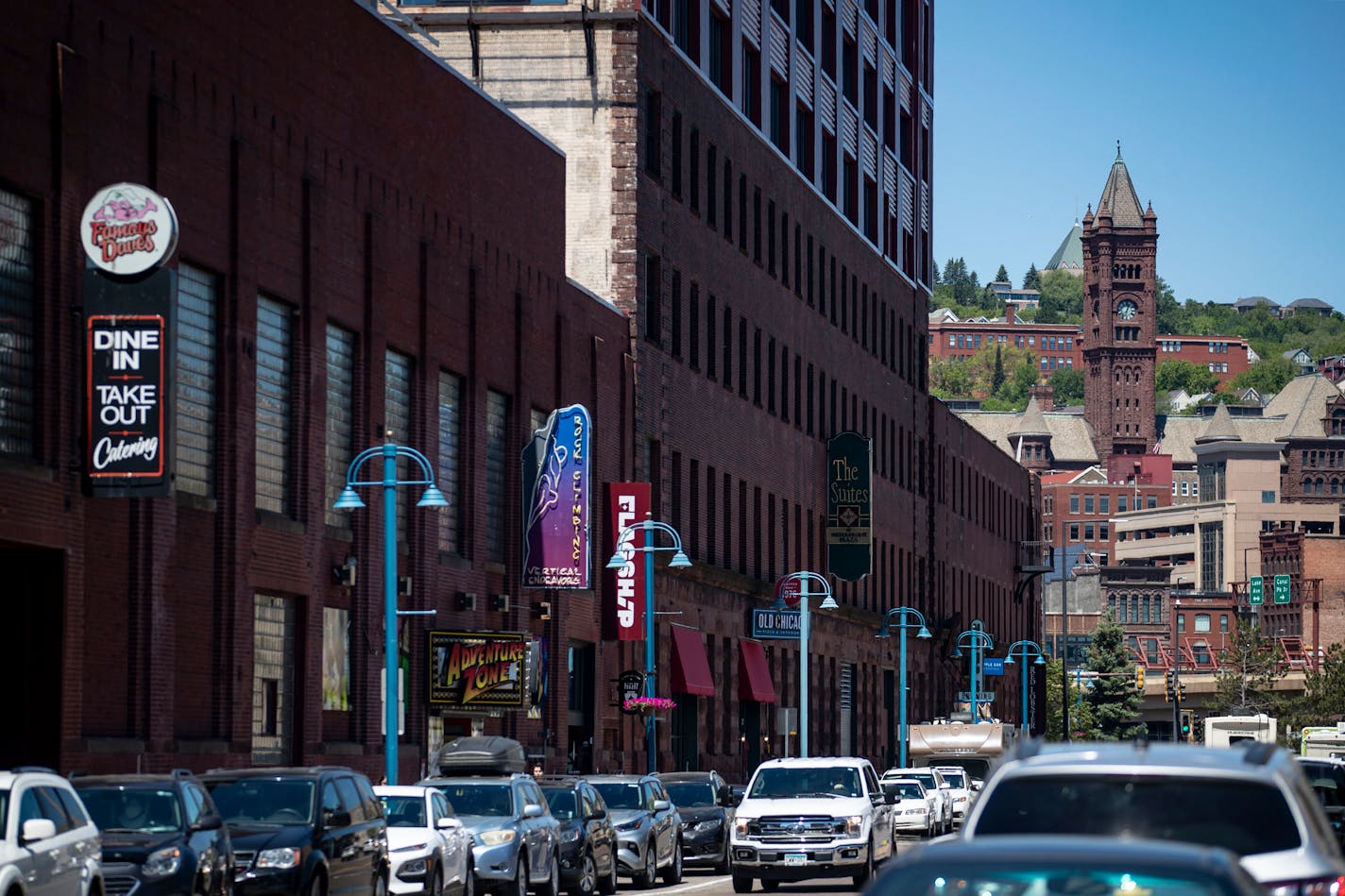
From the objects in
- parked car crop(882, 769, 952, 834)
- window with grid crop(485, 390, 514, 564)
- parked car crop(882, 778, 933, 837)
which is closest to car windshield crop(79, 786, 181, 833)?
window with grid crop(485, 390, 514, 564)

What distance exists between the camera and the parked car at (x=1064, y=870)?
8734mm

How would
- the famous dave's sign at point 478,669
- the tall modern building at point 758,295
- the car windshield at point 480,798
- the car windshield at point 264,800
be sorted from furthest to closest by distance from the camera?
the tall modern building at point 758,295 → the famous dave's sign at point 478,669 → the car windshield at point 480,798 → the car windshield at point 264,800

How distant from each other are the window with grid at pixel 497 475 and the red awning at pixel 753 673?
1972 cm

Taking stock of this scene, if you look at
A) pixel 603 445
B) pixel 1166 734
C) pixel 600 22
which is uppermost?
pixel 600 22

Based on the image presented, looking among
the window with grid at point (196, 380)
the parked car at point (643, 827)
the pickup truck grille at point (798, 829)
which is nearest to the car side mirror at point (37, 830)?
the window with grid at point (196, 380)

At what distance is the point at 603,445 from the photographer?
5375cm

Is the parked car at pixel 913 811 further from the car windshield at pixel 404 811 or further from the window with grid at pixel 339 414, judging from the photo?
the car windshield at pixel 404 811

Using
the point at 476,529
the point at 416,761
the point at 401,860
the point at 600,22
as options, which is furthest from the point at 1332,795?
the point at 600,22

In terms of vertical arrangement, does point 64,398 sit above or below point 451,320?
below

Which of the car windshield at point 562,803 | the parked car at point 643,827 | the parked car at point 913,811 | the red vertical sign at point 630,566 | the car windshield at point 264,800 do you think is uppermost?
the red vertical sign at point 630,566

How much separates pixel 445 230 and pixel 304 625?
32.7 ft

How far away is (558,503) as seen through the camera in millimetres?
47500

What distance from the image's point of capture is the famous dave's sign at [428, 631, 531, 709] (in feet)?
138

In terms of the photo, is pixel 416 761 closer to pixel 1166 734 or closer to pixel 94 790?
pixel 94 790
